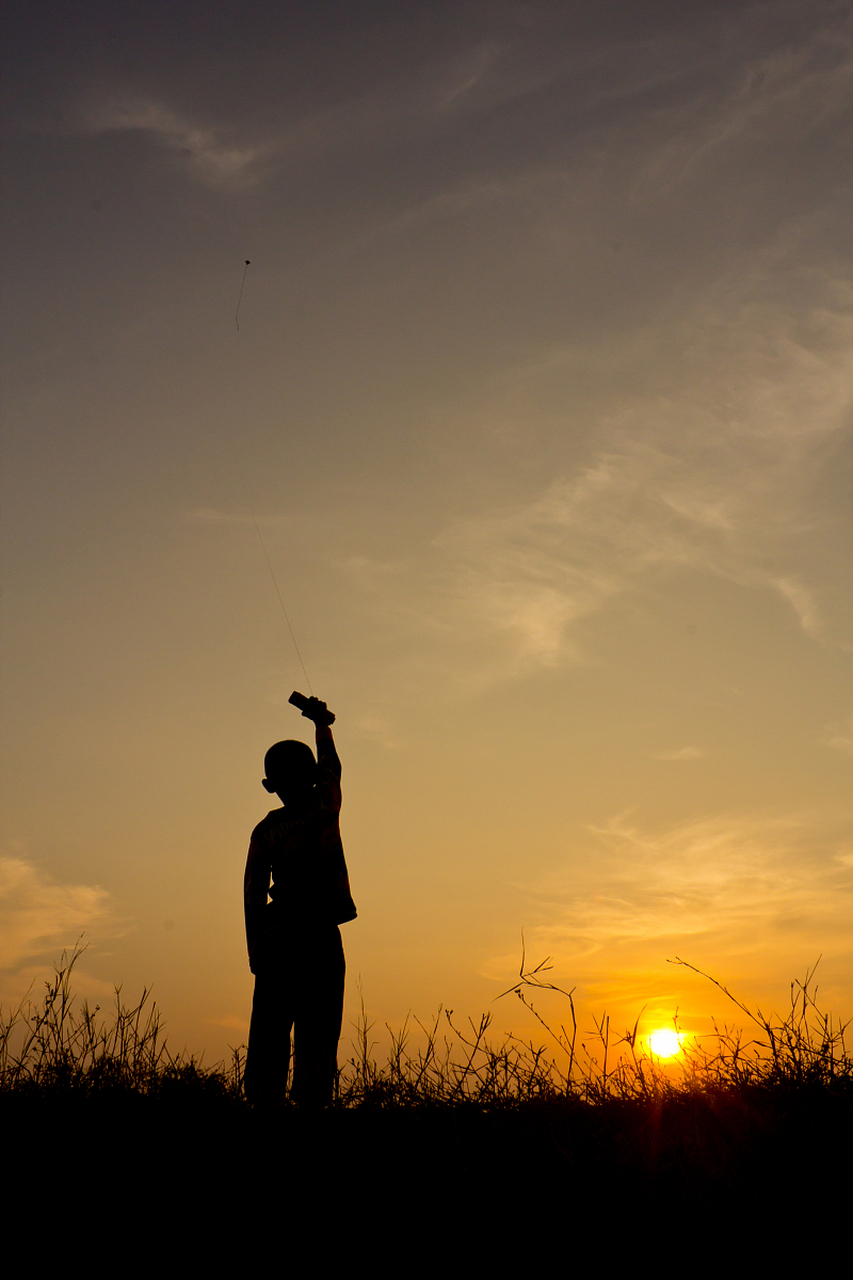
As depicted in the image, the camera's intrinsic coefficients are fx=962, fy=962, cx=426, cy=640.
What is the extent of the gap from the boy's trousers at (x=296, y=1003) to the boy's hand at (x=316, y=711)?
48.7 inches

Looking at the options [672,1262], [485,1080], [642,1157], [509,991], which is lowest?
[672,1262]

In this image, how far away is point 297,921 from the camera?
5.16 metres

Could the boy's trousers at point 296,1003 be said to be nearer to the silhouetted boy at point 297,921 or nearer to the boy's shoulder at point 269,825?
the silhouetted boy at point 297,921

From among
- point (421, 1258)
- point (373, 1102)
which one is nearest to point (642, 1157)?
point (421, 1258)

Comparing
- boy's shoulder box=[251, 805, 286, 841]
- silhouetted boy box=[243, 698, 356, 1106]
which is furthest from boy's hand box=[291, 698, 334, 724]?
boy's shoulder box=[251, 805, 286, 841]

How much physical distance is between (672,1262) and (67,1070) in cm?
273

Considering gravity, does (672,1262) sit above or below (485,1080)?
below

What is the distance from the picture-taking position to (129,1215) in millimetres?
2965

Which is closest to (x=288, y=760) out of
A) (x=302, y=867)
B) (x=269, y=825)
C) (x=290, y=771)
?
(x=290, y=771)

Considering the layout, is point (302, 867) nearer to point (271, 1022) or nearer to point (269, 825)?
point (269, 825)

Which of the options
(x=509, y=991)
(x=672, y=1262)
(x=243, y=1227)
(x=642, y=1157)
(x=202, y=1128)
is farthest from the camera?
(x=509, y=991)

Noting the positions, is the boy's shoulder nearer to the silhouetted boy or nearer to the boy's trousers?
the silhouetted boy

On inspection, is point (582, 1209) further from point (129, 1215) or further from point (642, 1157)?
point (129, 1215)

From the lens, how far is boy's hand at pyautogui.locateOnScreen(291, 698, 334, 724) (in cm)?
583
